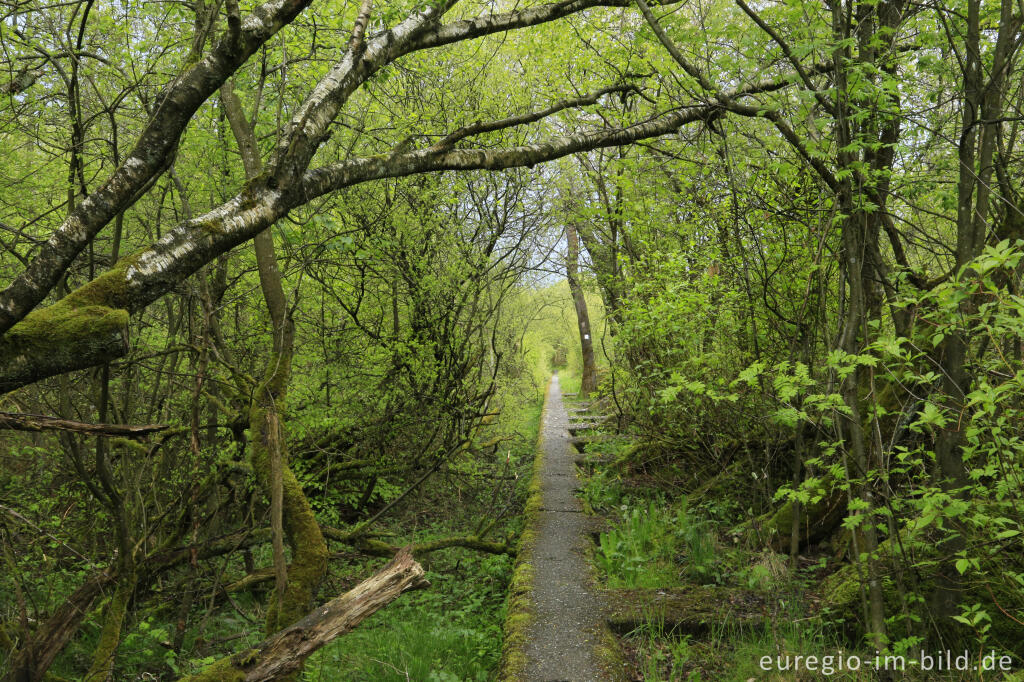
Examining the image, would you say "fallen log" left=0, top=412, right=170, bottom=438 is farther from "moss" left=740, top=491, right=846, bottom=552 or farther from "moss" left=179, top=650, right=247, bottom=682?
"moss" left=740, top=491, right=846, bottom=552

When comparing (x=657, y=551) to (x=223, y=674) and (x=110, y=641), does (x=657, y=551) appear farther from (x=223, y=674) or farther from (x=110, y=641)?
(x=110, y=641)

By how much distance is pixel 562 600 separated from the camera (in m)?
4.70

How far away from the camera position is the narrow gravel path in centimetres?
368

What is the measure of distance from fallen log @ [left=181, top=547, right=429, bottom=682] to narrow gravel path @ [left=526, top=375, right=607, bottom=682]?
1103 millimetres

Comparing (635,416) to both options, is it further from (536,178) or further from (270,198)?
(270,198)

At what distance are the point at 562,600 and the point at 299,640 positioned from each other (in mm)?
2189

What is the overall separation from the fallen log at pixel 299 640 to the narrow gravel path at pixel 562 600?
110cm

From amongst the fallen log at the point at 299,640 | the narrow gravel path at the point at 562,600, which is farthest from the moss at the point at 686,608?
the fallen log at the point at 299,640

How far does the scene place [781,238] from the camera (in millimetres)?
5414

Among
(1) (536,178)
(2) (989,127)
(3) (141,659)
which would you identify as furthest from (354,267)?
(2) (989,127)

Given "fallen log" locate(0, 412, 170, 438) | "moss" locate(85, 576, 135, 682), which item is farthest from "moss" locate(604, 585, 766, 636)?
"moss" locate(85, 576, 135, 682)

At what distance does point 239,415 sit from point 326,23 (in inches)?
165

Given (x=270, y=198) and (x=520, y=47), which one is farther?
Result: (x=520, y=47)

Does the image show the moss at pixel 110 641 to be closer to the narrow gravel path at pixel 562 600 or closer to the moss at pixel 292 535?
the moss at pixel 292 535
